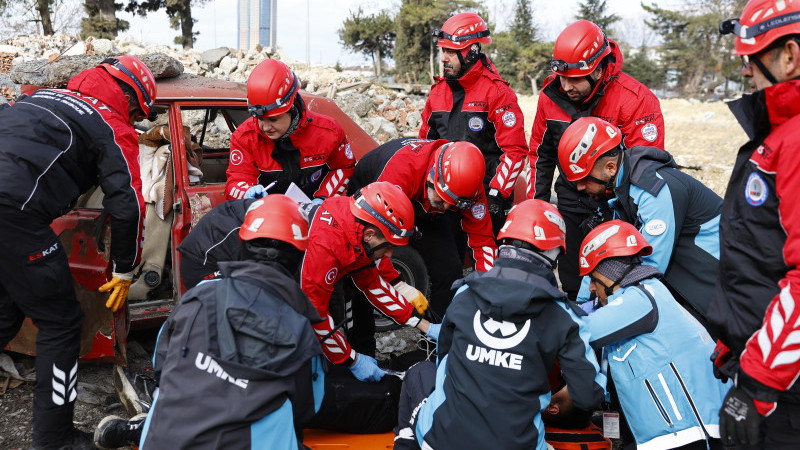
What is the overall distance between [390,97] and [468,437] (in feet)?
39.6

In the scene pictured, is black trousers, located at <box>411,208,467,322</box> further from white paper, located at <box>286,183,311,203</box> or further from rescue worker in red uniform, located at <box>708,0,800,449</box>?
rescue worker in red uniform, located at <box>708,0,800,449</box>

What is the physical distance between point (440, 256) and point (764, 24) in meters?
2.76

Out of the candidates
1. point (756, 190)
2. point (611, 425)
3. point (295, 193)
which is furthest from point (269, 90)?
point (756, 190)

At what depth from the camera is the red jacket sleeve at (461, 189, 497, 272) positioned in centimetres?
406

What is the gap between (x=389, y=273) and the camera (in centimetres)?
384

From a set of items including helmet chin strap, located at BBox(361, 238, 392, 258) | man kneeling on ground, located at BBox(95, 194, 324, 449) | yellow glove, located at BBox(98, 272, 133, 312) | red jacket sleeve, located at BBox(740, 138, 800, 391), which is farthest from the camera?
yellow glove, located at BBox(98, 272, 133, 312)

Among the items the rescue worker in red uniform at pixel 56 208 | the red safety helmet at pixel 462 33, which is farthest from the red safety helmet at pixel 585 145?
the rescue worker in red uniform at pixel 56 208

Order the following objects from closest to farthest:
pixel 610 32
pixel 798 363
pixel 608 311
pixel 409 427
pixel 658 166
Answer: pixel 798 363, pixel 608 311, pixel 409 427, pixel 658 166, pixel 610 32

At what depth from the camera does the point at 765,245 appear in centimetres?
192

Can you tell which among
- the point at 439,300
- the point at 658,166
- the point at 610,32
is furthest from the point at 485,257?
the point at 610,32

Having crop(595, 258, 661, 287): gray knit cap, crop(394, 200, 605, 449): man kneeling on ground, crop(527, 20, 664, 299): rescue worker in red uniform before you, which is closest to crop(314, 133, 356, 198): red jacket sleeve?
crop(527, 20, 664, 299): rescue worker in red uniform

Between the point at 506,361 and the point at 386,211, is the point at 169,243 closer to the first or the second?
the point at 386,211

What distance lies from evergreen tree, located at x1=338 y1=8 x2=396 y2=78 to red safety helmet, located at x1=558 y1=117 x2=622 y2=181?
102 ft

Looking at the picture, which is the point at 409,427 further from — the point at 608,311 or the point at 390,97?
the point at 390,97
